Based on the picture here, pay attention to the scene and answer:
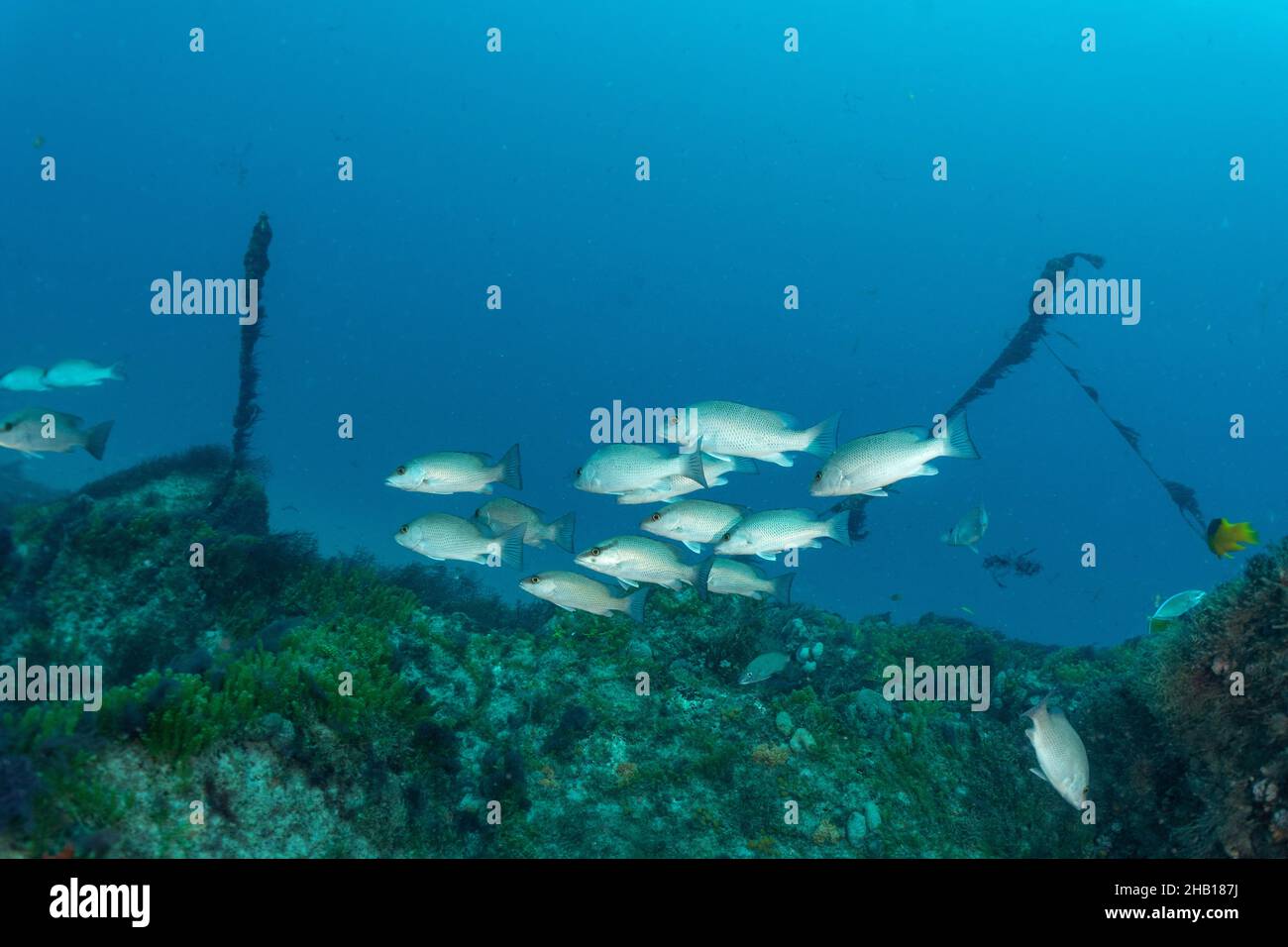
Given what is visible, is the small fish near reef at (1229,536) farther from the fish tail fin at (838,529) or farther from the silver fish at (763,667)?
the silver fish at (763,667)

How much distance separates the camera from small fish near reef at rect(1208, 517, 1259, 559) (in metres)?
6.90

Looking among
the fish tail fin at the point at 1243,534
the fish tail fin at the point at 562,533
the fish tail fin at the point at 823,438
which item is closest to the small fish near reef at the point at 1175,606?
the fish tail fin at the point at 1243,534

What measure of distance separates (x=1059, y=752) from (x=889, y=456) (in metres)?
2.26

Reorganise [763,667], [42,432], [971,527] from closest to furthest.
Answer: [763,667]
[42,432]
[971,527]

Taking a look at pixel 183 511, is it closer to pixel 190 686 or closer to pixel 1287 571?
pixel 190 686

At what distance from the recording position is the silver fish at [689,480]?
6.05m

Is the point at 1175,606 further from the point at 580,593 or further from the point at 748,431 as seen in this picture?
the point at 580,593

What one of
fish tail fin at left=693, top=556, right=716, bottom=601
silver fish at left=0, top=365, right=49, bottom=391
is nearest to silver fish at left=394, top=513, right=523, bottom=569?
fish tail fin at left=693, top=556, right=716, bottom=601

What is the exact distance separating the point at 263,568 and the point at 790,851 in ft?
21.5

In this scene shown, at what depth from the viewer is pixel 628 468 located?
6.19 m

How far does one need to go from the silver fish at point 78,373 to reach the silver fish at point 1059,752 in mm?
12714

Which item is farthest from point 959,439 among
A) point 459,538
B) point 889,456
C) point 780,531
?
point 459,538
